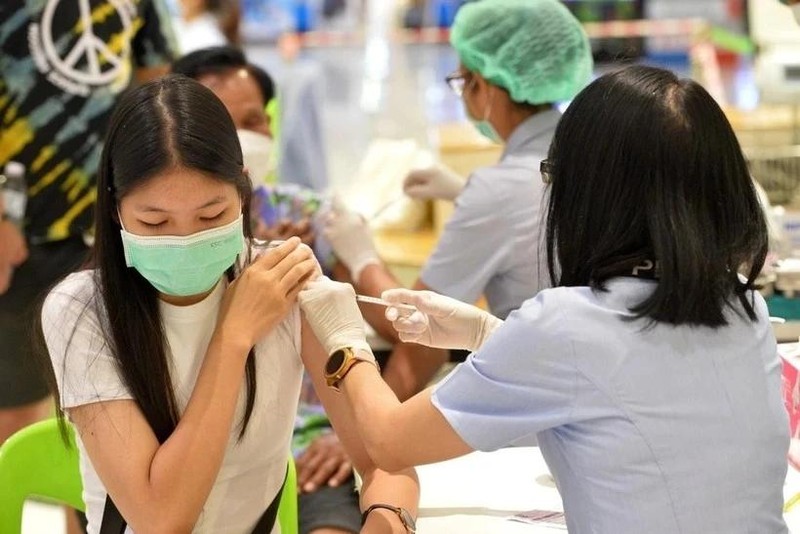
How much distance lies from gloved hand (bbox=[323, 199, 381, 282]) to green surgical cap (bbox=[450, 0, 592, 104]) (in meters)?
0.44

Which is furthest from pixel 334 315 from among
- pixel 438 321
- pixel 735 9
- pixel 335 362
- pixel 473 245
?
pixel 735 9

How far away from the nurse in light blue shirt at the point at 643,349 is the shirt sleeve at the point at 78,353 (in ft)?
1.55

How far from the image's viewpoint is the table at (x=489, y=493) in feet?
5.50

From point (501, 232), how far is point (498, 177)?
12 cm

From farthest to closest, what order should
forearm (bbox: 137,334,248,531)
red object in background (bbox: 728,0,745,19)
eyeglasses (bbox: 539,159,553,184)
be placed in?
1. red object in background (bbox: 728,0,745,19)
2. forearm (bbox: 137,334,248,531)
3. eyeglasses (bbox: 539,159,553,184)

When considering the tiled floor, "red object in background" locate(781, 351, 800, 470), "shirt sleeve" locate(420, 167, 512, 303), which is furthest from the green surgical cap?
the tiled floor

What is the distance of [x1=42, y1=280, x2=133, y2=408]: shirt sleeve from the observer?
1562 mm

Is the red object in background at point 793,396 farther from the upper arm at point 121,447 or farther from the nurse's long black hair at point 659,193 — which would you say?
the upper arm at point 121,447

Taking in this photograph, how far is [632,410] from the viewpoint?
1.28m

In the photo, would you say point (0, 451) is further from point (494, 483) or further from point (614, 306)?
point (614, 306)

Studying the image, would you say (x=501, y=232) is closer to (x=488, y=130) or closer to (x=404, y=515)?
(x=488, y=130)

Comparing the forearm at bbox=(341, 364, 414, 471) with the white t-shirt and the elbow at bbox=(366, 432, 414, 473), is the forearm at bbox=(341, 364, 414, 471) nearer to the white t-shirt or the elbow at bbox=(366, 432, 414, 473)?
the elbow at bbox=(366, 432, 414, 473)

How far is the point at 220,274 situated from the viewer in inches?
64.1

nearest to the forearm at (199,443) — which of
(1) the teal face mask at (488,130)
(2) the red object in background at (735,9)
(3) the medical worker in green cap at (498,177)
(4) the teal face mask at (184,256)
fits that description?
(4) the teal face mask at (184,256)
